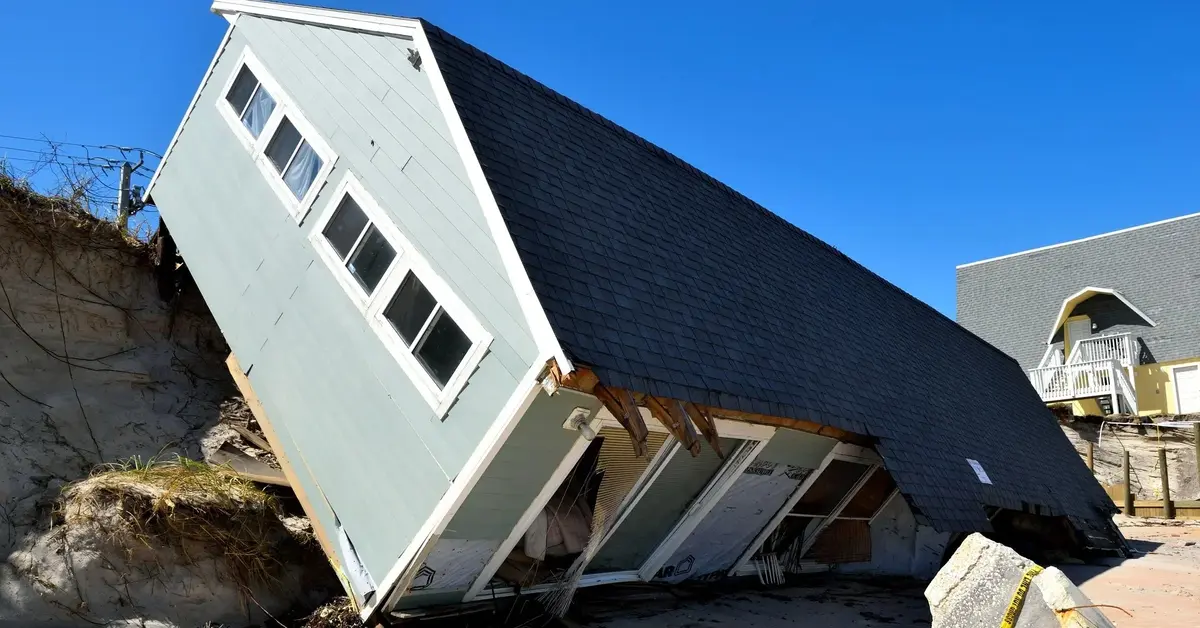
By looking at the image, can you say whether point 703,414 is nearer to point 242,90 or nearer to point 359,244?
point 359,244

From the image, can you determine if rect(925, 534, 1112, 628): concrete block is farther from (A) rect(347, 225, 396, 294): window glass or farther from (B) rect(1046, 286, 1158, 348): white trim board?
(B) rect(1046, 286, 1158, 348): white trim board

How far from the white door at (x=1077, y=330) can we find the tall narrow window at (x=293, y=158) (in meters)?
29.7

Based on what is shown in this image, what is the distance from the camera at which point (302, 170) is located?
28.3 feet

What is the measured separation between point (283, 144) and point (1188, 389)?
2926cm

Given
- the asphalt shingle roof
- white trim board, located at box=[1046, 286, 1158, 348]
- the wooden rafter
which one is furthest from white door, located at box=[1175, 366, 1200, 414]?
the wooden rafter

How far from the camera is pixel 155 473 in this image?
305 inches

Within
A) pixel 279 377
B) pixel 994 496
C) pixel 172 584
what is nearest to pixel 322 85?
pixel 279 377

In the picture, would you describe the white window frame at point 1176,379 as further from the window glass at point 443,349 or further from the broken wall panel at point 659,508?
the window glass at point 443,349

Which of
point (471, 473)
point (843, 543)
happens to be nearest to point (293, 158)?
point (471, 473)

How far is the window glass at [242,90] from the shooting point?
9.83 meters

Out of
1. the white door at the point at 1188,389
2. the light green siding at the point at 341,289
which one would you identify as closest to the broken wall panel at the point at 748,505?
the light green siding at the point at 341,289

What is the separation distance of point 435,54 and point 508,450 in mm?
3762

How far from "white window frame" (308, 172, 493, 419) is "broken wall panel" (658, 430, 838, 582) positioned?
3.56m

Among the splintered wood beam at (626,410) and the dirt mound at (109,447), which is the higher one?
the splintered wood beam at (626,410)
